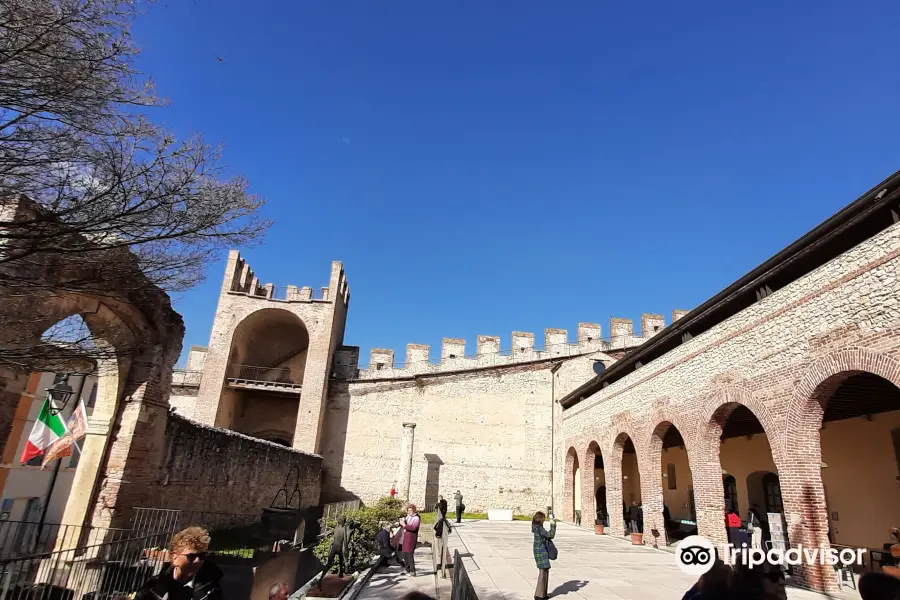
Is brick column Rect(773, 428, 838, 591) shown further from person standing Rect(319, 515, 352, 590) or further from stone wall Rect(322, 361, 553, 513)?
stone wall Rect(322, 361, 553, 513)

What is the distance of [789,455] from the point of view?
8188 mm

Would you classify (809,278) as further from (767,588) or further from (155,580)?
(155,580)

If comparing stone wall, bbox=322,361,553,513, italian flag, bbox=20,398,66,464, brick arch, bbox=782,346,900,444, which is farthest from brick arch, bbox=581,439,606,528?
italian flag, bbox=20,398,66,464

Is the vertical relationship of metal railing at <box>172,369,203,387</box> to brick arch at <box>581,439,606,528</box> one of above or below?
above

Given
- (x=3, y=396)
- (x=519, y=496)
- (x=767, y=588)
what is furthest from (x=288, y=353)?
(x=767, y=588)

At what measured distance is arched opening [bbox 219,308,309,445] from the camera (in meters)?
24.1

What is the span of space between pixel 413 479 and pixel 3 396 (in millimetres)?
19255

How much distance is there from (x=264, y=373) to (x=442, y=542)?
763 inches

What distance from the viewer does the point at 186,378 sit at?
24938 mm

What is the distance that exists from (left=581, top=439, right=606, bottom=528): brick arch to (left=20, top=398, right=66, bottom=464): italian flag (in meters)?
16.0

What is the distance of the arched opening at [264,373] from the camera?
2408 cm

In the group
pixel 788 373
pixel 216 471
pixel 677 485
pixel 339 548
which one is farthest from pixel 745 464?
pixel 216 471

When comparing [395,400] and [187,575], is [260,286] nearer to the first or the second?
[395,400]

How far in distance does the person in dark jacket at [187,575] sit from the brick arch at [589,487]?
647 inches
